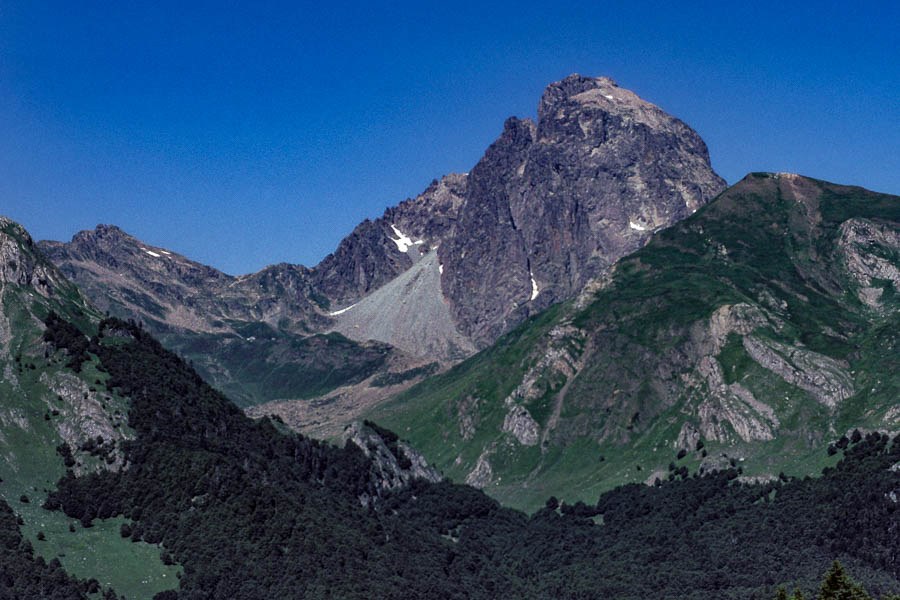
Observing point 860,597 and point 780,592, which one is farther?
point 780,592

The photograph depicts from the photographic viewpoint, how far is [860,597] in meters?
150

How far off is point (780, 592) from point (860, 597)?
45.6 feet

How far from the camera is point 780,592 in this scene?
161m
